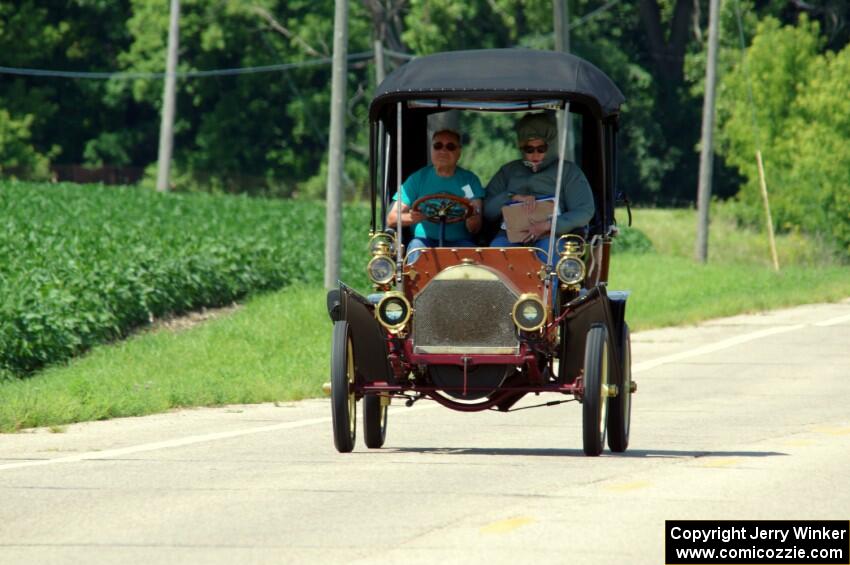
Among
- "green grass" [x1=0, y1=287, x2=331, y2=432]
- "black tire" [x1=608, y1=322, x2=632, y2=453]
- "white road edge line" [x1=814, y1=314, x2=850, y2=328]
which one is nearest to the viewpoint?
"black tire" [x1=608, y1=322, x2=632, y2=453]

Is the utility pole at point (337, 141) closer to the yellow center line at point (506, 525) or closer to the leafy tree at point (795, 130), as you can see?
the yellow center line at point (506, 525)

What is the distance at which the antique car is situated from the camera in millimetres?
11500

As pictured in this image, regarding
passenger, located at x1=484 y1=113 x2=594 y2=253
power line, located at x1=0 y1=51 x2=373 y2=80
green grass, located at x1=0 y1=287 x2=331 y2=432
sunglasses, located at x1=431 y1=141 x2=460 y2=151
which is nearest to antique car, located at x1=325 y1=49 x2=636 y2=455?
passenger, located at x1=484 y1=113 x2=594 y2=253

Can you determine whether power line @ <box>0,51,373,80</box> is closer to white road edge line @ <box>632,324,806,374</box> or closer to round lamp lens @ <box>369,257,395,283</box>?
white road edge line @ <box>632,324,806,374</box>

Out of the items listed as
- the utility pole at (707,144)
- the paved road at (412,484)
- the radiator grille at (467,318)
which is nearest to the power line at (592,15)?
the utility pole at (707,144)

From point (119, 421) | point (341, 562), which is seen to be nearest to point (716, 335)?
point (119, 421)

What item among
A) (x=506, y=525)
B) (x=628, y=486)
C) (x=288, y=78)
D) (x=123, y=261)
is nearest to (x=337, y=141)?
(x=123, y=261)

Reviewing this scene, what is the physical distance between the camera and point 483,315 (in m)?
11.5

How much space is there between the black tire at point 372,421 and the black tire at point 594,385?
1.52 metres

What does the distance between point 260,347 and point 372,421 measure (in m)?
11.5

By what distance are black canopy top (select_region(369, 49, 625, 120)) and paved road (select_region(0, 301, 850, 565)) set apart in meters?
2.38

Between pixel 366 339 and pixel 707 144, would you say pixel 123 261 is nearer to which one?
pixel 366 339

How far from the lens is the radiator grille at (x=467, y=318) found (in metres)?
11.5

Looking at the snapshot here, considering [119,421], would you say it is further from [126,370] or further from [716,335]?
[716,335]
